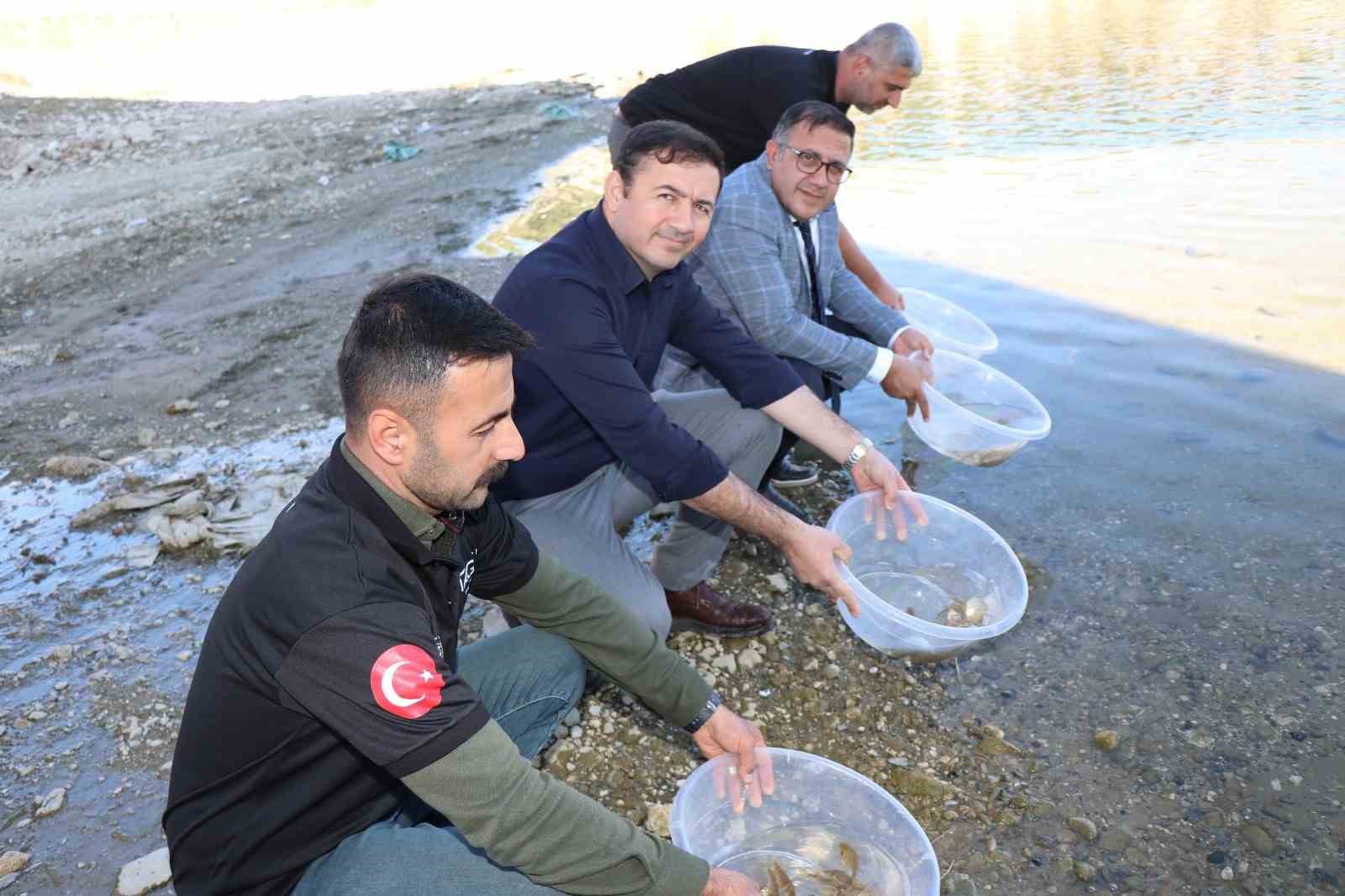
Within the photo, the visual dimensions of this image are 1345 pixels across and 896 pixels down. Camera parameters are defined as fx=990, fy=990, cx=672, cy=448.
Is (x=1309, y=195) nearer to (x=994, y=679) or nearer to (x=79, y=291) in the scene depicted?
(x=994, y=679)

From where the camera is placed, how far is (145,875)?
2.33 meters

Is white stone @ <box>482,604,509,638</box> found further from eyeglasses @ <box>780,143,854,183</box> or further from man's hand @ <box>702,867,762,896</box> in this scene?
eyeglasses @ <box>780,143,854,183</box>

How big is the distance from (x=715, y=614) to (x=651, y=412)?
2.54 feet

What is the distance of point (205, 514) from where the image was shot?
12.5 feet

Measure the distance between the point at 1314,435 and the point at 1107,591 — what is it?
157 cm

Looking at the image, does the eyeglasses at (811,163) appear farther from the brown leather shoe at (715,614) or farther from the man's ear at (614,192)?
the brown leather shoe at (715,614)

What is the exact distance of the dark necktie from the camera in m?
3.64

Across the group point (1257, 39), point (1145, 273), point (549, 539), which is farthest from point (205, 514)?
point (1257, 39)

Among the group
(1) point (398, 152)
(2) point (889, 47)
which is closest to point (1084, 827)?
(2) point (889, 47)

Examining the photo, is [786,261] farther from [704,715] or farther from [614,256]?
[704,715]

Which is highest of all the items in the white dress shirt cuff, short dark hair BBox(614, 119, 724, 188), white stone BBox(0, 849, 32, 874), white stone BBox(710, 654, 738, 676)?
short dark hair BBox(614, 119, 724, 188)

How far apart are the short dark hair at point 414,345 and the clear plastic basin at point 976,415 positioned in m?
2.07

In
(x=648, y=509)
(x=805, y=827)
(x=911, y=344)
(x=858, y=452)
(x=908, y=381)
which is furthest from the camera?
(x=911, y=344)

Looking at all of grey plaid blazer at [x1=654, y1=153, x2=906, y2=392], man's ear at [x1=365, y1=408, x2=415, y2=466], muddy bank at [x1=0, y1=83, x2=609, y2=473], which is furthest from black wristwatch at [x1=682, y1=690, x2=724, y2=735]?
muddy bank at [x1=0, y1=83, x2=609, y2=473]
